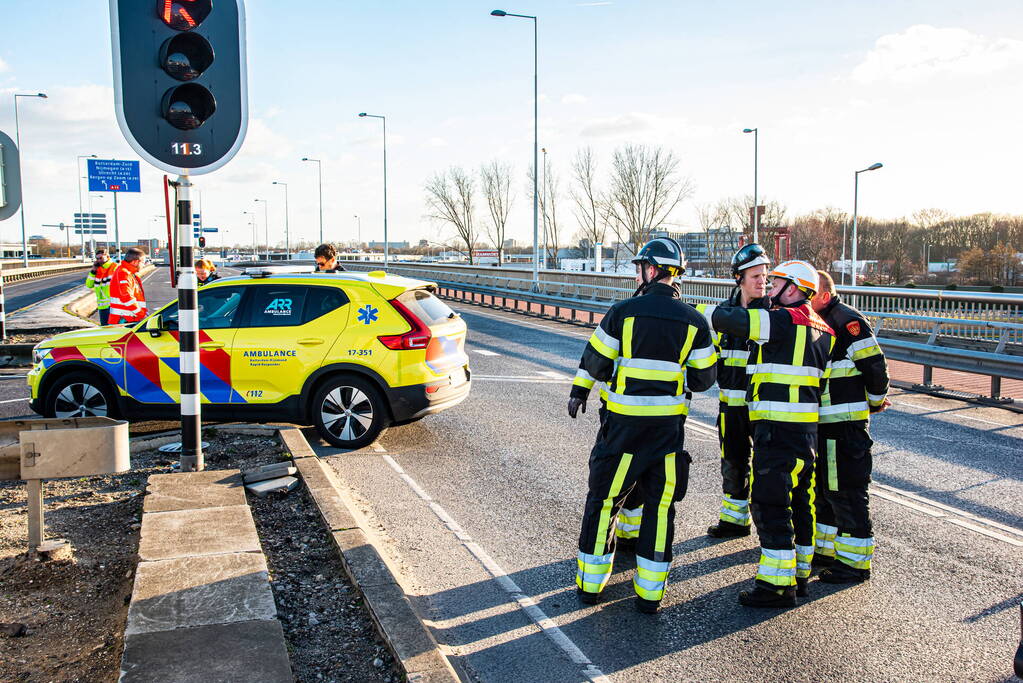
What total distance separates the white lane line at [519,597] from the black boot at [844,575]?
5.53ft

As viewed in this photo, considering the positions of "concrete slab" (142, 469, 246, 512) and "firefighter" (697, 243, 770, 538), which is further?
"concrete slab" (142, 469, 246, 512)

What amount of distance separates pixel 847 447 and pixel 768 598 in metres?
1.03

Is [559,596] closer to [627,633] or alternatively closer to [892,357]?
[627,633]

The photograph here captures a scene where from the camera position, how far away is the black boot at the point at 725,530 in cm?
562

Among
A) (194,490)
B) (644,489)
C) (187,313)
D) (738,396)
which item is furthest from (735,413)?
(187,313)

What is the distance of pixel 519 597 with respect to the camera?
465 centimetres

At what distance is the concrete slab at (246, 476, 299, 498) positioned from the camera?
593 cm

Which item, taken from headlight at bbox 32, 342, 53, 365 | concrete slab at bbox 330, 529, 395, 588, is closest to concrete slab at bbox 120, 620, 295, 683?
concrete slab at bbox 330, 529, 395, 588

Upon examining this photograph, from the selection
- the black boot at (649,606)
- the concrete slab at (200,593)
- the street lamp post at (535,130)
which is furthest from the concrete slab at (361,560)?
the street lamp post at (535,130)

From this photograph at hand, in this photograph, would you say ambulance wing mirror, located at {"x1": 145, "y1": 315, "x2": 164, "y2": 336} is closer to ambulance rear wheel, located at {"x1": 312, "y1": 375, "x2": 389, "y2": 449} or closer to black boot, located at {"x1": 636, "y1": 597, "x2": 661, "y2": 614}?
ambulance rear wheel, located at {"x1": 312, "y1": 375, "x2": 389, "y2": 449}

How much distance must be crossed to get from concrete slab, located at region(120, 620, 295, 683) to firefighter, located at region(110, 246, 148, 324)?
11231 mm

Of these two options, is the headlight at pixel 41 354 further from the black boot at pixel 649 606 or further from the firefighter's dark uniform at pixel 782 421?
the firefighter's dark uniform at pixel 782 421

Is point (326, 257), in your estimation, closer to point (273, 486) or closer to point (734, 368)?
point (273, 486)

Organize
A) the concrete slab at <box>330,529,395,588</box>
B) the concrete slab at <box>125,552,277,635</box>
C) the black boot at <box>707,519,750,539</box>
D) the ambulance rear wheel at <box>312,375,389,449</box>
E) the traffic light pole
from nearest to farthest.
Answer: the concrete slab at <box>125,552,277,635</box> < the concrete slab at <box>330,529,395,588</box> < the black boot at <box>707,519,750,539</box> < the traffic light pole < the ambulance rear wheel at <box>312,375,389,449</box>
